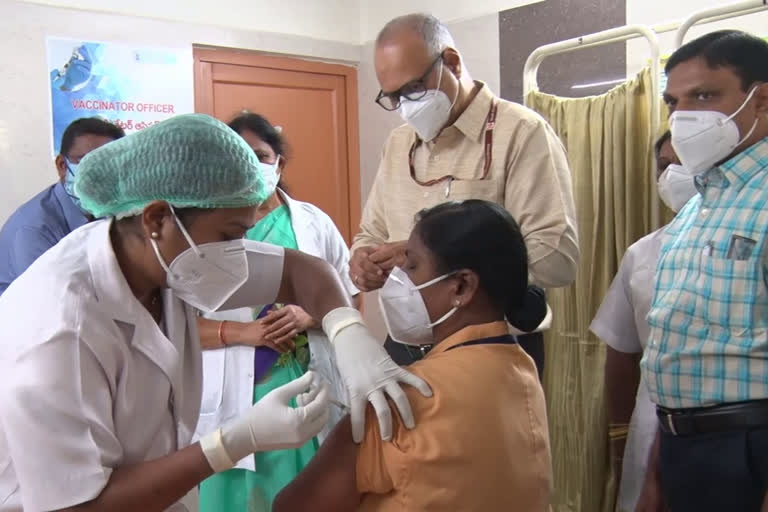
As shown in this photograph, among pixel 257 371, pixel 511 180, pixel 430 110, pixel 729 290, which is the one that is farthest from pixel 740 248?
pixel 257 371

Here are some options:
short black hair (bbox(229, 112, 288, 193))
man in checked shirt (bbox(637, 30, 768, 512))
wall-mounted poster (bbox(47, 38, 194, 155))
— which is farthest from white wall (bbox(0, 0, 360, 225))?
man in checked shirt (bbox(637, 30, 768, 512))

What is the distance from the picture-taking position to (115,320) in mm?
1157

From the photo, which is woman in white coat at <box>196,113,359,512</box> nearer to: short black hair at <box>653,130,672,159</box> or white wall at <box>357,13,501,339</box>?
short black hair at <box>653,130,672,159</box>

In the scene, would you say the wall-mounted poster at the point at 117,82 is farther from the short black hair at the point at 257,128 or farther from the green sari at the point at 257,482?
the green sari at the point at 257,482

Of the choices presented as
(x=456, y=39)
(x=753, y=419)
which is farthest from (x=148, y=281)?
(x=456, y=39)

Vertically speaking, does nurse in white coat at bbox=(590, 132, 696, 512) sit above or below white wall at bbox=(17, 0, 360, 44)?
below

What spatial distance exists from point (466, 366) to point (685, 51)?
1.05 m

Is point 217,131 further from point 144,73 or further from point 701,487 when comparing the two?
point 144,73

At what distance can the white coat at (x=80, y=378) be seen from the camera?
3.23ft

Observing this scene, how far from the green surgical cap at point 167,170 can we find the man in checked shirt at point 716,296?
1.06 m

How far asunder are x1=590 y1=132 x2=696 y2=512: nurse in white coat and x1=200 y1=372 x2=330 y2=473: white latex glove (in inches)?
50.8

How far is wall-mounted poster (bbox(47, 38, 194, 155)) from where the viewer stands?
2.90 meters

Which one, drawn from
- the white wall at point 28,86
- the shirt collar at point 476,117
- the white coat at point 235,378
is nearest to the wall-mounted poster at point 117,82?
the white wall at point 28,86

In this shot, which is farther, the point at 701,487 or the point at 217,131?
the point at 701,487
